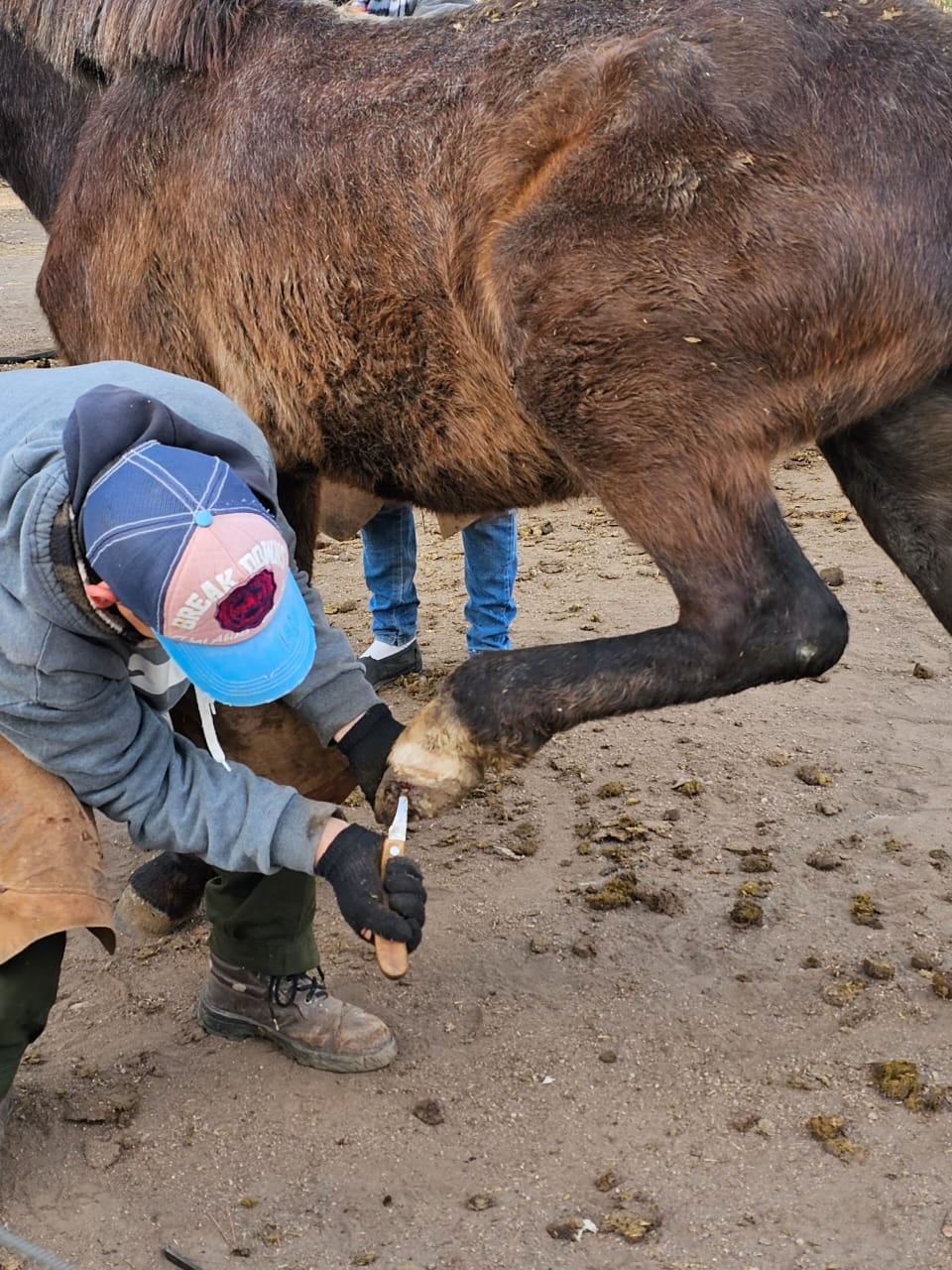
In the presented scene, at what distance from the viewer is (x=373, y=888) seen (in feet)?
8.71

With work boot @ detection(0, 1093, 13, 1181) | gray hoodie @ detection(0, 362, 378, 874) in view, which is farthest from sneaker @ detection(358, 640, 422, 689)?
work boot @ detection(0, 1093, 13, 1181)

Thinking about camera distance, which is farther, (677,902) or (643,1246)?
(677,902)

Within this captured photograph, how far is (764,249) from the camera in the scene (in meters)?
2.74

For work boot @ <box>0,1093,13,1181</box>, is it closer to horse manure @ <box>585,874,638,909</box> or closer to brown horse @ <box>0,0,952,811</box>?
brown horse @ <box>0,0,952,811</box>

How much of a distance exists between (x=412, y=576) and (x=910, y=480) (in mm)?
2488

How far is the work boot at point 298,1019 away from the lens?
10.5 ft

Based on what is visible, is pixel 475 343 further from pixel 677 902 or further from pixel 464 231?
pixel 677 902

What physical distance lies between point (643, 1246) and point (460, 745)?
3.43 feet

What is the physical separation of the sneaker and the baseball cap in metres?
2.93

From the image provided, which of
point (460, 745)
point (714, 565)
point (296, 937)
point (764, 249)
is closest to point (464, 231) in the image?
point (764, 249)

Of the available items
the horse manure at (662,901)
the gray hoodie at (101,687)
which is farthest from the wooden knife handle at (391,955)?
Answer: the horse manure at (662,901)

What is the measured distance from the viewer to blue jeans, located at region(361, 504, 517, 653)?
16.8 ft

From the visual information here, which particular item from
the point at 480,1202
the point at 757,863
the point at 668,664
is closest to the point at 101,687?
the point at 668,664

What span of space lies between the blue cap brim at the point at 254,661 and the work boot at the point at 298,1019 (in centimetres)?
116
